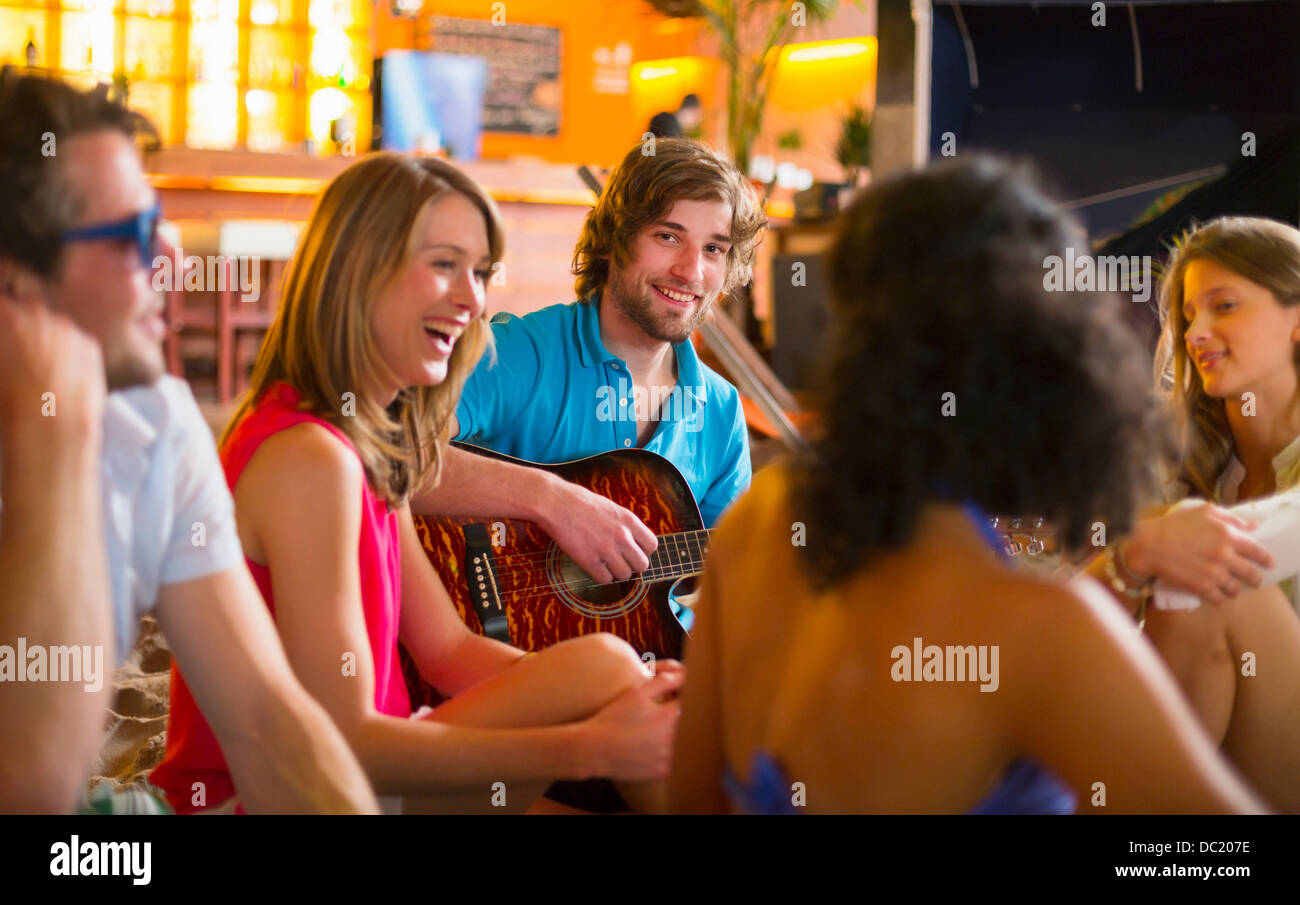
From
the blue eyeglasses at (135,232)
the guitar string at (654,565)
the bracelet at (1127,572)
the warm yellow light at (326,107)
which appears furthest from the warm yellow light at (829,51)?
the blue eyeglasses at (135,232)

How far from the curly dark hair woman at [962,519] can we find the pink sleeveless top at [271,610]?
530 mm

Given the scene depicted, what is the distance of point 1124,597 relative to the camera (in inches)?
56.3

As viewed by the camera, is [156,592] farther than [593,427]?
No

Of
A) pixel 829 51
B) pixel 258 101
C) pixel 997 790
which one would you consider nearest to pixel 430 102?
pixel 258 101

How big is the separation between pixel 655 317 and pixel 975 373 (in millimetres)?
1196

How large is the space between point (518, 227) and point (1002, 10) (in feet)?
9.95

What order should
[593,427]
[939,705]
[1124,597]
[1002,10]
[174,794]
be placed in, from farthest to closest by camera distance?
[1002,10]
[593,427]
[1124,597]
[174,794]
[939,705]

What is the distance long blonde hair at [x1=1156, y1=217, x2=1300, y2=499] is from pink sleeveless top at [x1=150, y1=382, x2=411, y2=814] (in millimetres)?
1119

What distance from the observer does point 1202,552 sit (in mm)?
1335

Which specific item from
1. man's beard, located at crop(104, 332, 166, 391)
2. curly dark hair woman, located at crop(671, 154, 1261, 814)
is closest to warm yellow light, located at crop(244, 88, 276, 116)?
man's beard, located at crop(104, 332, 166, 391)

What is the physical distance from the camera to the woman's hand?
133 centimetres

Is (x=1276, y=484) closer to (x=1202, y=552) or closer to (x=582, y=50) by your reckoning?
(x=1202, y=552)
